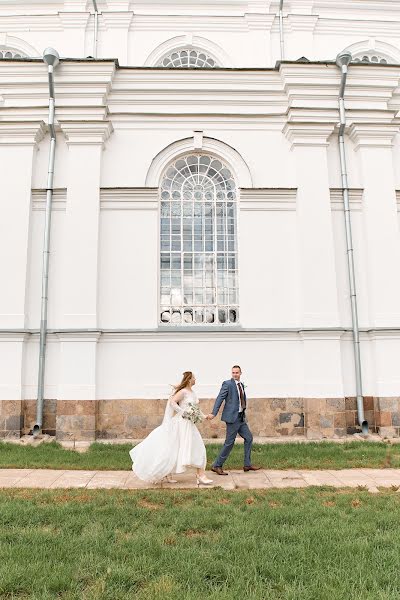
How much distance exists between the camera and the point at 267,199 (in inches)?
455

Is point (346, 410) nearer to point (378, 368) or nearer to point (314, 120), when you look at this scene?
point (378, 368)

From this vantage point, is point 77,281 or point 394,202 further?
point 394,202

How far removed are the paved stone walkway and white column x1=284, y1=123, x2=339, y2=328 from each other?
3902mm

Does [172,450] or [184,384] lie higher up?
[184,384]

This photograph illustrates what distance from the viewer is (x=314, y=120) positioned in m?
11.8

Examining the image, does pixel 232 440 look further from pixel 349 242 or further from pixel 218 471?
pixel 349 242

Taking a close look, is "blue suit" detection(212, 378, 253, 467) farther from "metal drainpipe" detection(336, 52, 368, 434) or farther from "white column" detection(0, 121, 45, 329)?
"white column" detection(0, 121, 45, 329)

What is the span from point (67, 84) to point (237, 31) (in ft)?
18.1

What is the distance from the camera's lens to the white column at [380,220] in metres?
11.2

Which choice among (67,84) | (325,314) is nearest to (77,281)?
(67,84)

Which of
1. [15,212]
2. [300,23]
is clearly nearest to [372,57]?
[300,23]

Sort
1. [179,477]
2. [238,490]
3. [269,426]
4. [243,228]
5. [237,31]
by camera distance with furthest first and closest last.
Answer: [237,31] < [243,228] < [269,426] < [179,477] < [238,490]

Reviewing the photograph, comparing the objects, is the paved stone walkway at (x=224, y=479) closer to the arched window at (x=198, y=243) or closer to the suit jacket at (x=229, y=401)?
the suit jacket at (x=229, y=401)

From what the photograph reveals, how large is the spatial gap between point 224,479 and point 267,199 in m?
6.59
